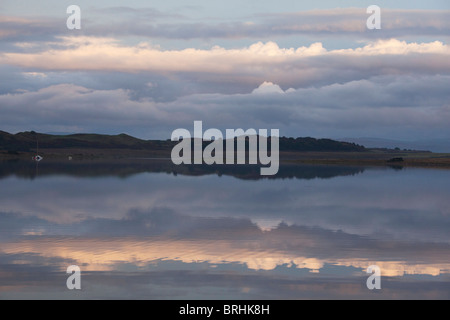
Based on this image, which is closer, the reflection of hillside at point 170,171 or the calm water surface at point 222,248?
the calm water surface at point 222,248

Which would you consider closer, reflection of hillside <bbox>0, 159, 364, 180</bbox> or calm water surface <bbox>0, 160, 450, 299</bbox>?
calm water surface <bbox>0, 160, 450, 299</bbox>

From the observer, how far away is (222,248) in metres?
20.6

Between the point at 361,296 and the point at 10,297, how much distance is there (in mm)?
8927

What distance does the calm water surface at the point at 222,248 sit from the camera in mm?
15102

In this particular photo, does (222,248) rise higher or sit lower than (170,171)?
lower

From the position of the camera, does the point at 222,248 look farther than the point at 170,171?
No

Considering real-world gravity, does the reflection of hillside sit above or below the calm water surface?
above

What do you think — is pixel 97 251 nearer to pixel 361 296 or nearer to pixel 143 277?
pixel 143 277

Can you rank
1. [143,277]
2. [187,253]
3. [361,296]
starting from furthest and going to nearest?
[187,253], [143,277], [361,296]

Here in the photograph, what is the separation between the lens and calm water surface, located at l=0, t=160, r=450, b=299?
15.1 meters

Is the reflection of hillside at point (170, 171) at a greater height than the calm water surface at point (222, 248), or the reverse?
the reflection of hillside at point (170, 171)
